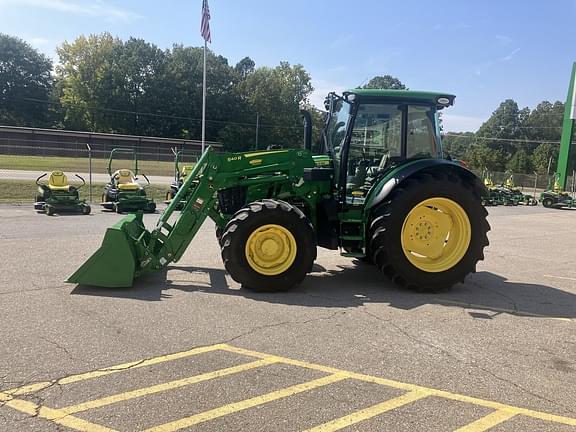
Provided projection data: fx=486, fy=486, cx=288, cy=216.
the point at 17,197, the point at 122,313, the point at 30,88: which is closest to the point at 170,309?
the point at 122,313

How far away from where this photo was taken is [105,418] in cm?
315

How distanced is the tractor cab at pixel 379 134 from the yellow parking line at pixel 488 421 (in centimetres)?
367

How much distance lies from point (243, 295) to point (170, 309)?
0.98 metres

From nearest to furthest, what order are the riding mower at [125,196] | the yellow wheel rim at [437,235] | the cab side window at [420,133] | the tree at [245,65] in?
1. the yellow wheel rim at [437,235]
2. the cab side window at [420,133]
3. the riding mower at [125,196]
4. the tree at [245,65]

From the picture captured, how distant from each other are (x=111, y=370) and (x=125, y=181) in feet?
43.5

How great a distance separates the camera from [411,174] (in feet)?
20.7

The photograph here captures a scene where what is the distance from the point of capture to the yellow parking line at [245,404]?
311cm

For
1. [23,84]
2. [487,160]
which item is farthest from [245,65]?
[487,160]

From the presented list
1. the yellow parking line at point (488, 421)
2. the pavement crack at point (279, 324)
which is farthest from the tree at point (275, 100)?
the yellow parking line at point (488, 421)

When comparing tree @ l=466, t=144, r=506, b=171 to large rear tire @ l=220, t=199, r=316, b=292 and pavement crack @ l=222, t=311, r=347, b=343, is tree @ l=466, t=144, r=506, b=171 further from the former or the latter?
pavement crack @ l=222, t=311, r=347, b=343

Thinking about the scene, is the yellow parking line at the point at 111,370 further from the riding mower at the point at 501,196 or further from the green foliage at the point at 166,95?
the green foliage at the point at 166,95

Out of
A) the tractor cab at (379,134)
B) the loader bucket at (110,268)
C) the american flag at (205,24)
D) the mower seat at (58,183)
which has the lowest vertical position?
the loader bucket at (110,268)

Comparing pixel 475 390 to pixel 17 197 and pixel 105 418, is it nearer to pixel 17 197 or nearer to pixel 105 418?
pixel 105 418

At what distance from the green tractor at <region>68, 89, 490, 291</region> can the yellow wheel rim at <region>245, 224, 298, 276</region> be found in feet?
0.04
